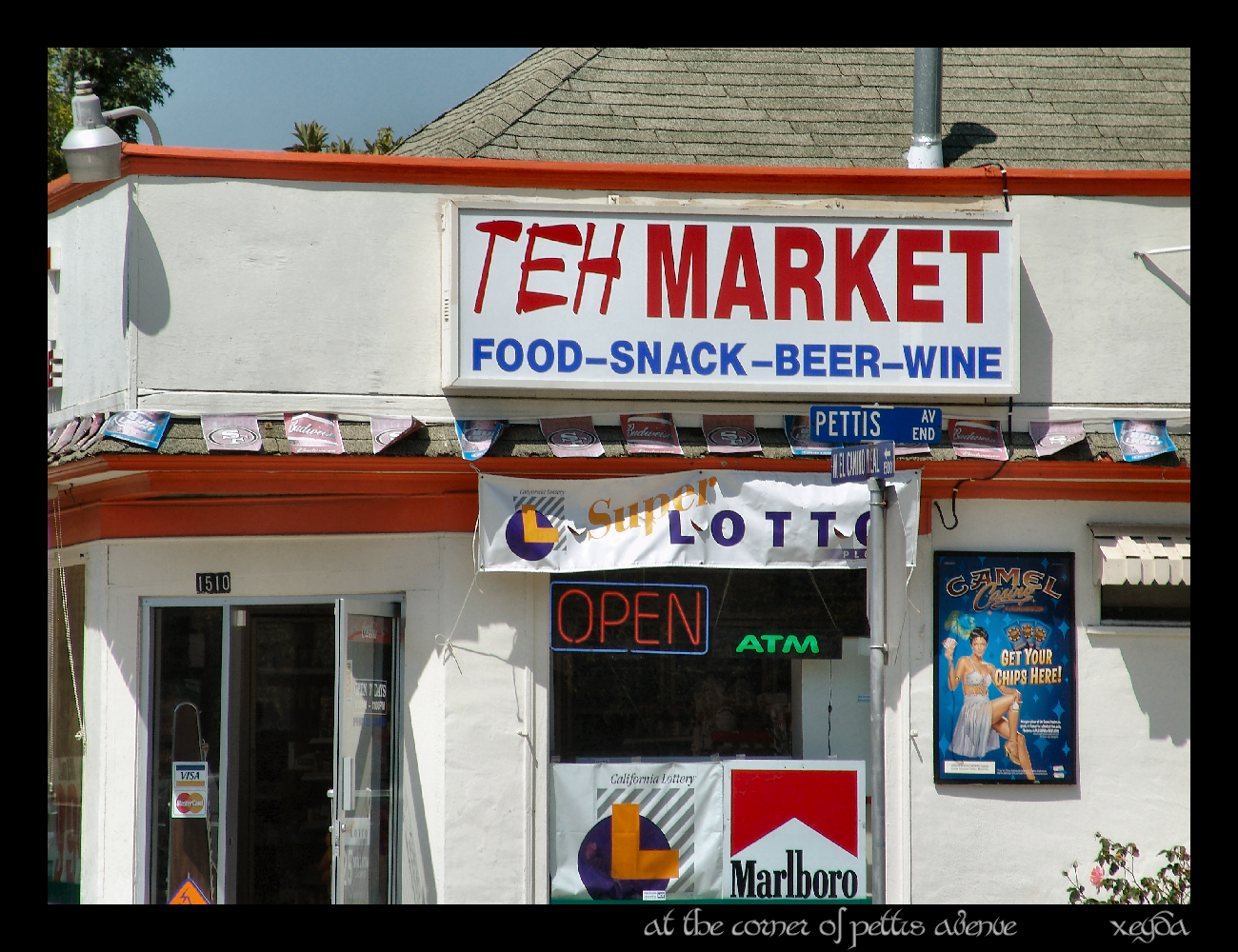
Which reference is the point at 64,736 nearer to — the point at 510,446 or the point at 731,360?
the point at 510,446

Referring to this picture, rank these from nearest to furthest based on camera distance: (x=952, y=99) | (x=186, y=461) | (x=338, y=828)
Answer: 1. (x=186, y=461)
2. (x=338, y=828)
3. (x=952, y=99)

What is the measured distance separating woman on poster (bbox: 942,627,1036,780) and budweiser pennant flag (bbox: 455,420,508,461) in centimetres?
362

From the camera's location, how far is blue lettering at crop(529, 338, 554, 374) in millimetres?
9070

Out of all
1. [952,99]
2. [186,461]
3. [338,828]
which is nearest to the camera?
[186,461]

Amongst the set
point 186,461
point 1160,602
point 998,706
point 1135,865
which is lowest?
point 1135,865

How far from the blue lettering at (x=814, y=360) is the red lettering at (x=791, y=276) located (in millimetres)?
213

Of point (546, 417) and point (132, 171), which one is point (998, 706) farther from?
point (132, 171)

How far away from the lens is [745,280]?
929 cm

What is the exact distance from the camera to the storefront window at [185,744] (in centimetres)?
919

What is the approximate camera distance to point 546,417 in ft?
29.9

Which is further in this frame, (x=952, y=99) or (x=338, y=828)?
(x=952, y=99)

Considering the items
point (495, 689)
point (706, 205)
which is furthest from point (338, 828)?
point (706, 205)

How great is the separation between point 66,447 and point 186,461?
981mm

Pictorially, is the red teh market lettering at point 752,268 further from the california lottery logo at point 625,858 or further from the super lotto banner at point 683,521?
the california lottery logo at point 625,858
